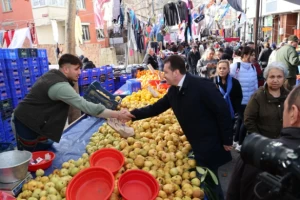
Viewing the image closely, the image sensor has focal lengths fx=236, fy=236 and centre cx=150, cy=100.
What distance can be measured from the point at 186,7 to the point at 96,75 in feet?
19.3

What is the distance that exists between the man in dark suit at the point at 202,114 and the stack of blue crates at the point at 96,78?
5598 millimetres

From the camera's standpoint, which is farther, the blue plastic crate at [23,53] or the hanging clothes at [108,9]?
the hanging clothes at [108,9]

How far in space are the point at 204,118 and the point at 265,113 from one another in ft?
3.06

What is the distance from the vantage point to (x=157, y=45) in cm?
1809

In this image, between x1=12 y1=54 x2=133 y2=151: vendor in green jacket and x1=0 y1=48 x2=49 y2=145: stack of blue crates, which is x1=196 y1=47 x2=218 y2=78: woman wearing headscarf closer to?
x1=12 y1=54 x2=133 y2=151: vendor in green jacket

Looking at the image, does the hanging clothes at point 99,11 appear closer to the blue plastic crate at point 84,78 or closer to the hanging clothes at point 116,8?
the hanging clothes at point 116,8

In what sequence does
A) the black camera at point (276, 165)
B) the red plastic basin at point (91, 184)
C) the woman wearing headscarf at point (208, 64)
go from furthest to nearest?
the woman wearing headscarf at point (208, 64) → the red plastic basin at point (91, 184) → the black camera at point (276, 165)

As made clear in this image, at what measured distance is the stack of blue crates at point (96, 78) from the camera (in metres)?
7.60

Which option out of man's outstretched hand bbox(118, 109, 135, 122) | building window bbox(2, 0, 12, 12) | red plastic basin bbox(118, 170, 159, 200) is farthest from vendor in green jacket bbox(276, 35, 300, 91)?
building window bbox(2, 0, 12, 12)

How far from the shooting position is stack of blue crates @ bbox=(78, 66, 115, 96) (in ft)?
24.9

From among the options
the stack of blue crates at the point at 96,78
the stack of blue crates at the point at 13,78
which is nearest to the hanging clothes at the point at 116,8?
the stack of blue crates at the point at 96,78

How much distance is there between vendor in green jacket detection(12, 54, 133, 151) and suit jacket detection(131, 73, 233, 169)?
84cm

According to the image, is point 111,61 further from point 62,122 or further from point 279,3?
point 279,3

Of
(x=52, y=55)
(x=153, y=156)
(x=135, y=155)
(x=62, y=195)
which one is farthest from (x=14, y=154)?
(x=52, y=55)
